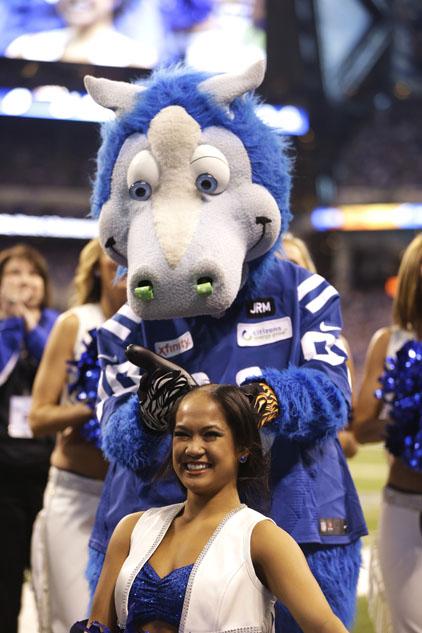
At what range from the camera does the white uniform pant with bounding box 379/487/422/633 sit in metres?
3.47

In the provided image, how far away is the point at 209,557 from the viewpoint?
2145 mm

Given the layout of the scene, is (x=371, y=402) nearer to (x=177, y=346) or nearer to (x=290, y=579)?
(x=177, y=346)

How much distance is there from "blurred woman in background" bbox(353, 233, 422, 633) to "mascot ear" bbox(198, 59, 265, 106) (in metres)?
1.22

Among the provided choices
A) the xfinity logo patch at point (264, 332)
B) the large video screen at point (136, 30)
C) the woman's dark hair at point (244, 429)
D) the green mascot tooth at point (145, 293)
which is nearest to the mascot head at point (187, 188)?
the green mascot tooth at point (145, 293)

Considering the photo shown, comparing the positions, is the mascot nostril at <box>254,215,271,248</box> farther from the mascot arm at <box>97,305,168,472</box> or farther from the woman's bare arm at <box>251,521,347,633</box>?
the woman's bare arm at <box>251,521,347,633</box>

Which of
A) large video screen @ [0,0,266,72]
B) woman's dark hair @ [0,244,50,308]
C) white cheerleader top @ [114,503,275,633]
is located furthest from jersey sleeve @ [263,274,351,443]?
large video screen @ [0,0,266,72]

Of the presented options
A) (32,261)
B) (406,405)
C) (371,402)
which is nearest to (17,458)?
(32,261)

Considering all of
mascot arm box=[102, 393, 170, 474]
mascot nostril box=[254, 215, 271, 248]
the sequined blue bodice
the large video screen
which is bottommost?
the sequined blue bodice

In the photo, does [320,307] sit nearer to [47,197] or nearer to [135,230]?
[135,230]

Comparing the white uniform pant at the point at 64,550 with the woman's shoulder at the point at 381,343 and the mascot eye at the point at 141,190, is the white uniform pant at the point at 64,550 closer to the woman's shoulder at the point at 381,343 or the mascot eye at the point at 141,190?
the woman's shoulder at the point at 381,343

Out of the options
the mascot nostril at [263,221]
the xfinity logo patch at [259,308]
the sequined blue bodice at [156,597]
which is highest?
the mascot nostril at [263,221]

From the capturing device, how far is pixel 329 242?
20516 millimetres

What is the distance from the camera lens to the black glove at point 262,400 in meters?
2.37

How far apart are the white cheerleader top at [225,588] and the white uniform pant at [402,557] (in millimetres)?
1387
